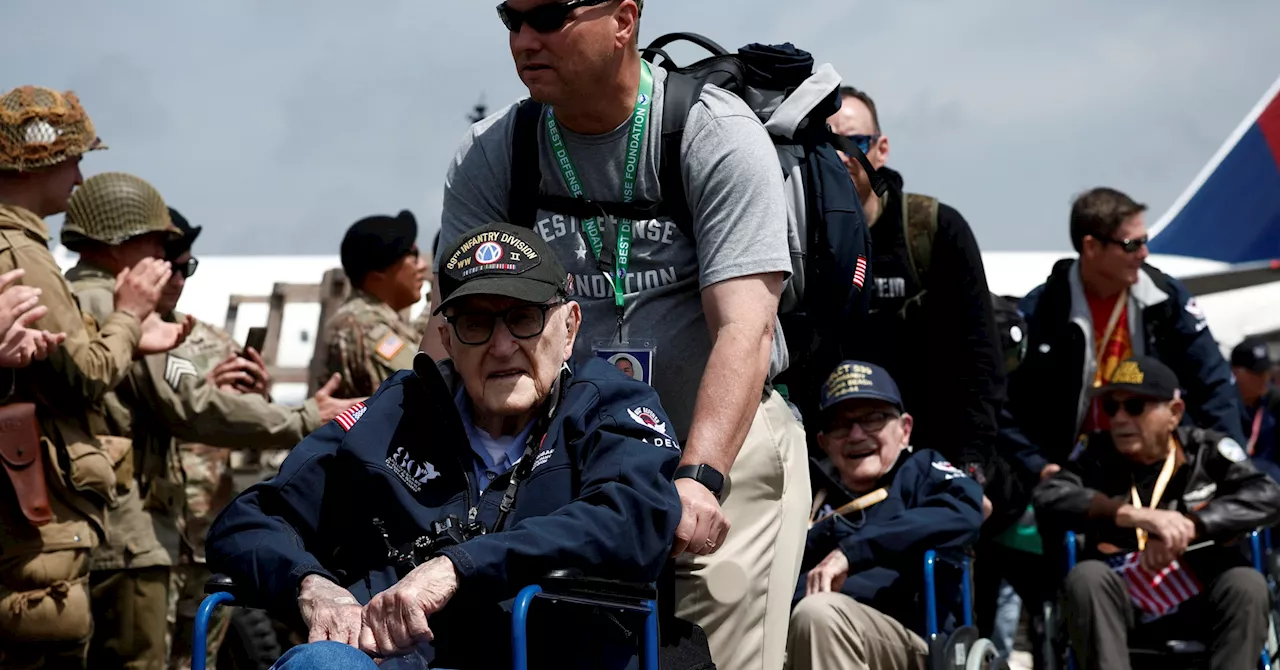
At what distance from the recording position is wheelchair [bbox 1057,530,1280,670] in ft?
19.1

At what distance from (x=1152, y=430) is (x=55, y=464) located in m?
4.10

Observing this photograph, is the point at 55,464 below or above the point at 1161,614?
above

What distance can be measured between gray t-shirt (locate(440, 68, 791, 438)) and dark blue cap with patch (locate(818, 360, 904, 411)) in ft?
4.87

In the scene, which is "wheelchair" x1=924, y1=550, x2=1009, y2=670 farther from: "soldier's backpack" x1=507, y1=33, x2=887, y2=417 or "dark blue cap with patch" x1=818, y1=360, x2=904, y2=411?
"soldier's backpack" x1=507, y1=33, x2=887, y2=417

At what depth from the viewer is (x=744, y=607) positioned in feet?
11.7

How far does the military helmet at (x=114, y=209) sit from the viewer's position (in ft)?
19.4

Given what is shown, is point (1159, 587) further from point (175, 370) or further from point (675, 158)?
A: point (175, 370)

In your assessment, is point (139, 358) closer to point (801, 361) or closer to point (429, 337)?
point (429, 337)

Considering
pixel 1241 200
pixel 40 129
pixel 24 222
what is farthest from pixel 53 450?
pixel 1241 200

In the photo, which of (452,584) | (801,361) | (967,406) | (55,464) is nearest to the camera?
(452,584)

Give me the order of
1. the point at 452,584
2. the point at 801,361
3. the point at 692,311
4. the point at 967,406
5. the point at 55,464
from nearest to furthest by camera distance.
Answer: the point at 452,584 → the point at 692,311 → the point at 801,361 → the point at 55,464 → the point at 967,406

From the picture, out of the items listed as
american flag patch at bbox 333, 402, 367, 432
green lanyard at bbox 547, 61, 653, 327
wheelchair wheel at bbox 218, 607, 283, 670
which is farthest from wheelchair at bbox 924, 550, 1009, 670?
wheelchair wheel at bbox 218, 607, 283, 670

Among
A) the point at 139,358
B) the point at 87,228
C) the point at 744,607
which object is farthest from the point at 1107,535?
the point at 87,228

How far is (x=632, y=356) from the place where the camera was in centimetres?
356
